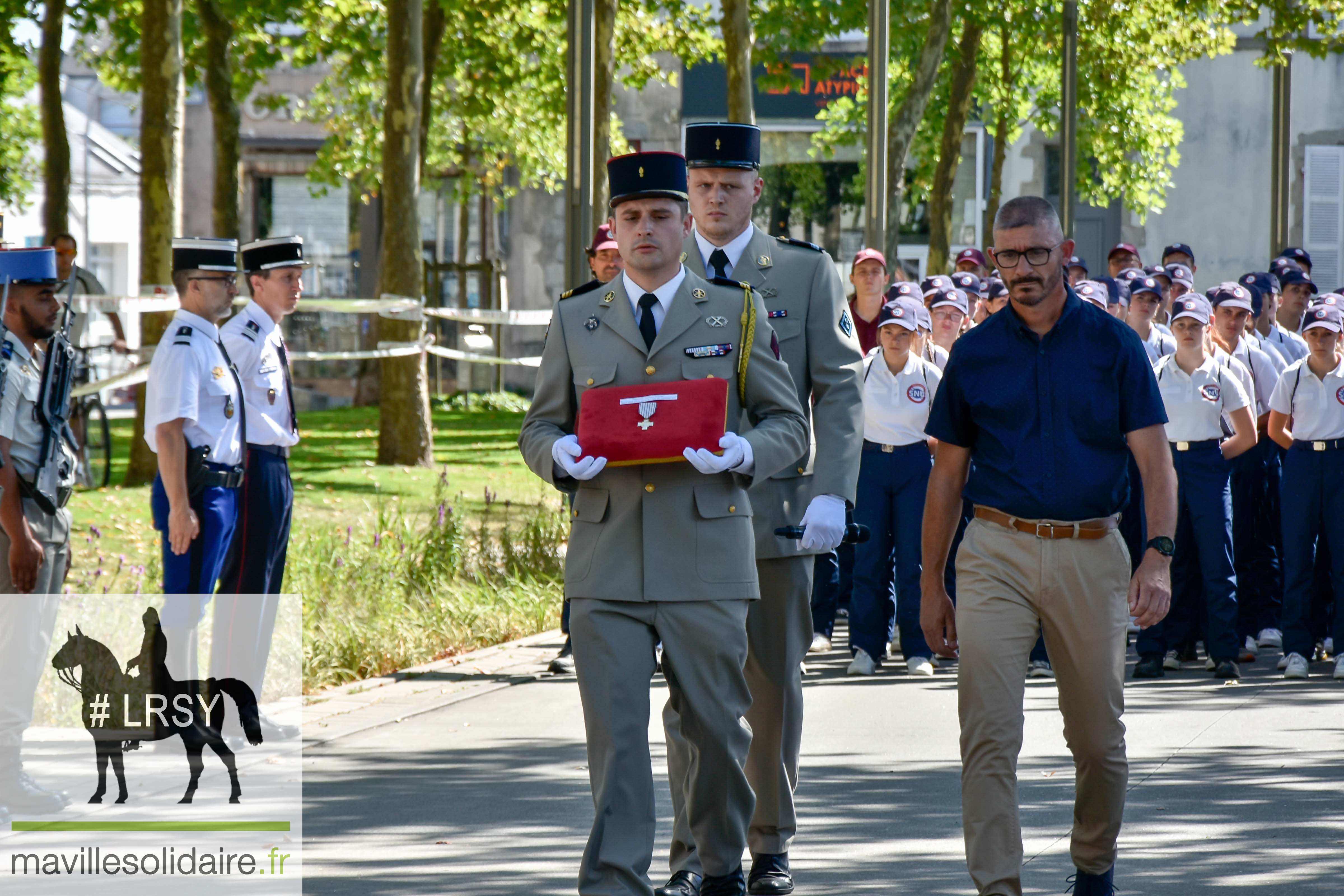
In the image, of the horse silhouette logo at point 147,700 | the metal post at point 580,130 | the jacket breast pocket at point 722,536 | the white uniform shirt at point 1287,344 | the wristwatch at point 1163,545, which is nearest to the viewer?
the jacket breast pocket at point 722,536

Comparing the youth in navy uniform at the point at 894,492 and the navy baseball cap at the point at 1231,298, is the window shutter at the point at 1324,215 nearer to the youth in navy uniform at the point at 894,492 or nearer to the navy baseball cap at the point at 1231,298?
the navy baseball cap at the point at 1231,298

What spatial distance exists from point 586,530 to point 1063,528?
1.49m

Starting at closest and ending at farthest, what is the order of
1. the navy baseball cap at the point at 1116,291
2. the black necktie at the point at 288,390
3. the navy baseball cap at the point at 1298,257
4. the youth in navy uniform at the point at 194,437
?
the youth in navy uniform at the point at 194,437 < the black necktie at the point at 288,390 < the navy baseball cap at the point at 1116,291 < the navy baseball cap at the point at 1298,257

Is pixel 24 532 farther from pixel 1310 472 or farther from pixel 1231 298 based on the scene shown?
pixel 1231 298

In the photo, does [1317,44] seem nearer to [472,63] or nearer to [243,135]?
[472,63]

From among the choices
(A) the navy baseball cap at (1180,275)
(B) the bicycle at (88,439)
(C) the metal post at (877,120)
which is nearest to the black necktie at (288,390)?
(A) the navy baseball cap at (1180,275)

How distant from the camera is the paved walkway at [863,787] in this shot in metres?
5.98

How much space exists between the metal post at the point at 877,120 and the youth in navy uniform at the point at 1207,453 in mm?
6595

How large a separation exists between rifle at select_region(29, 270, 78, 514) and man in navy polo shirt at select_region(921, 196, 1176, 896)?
3.30 m

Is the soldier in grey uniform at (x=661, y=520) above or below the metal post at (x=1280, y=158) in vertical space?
below

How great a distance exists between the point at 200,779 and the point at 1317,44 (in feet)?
72.6

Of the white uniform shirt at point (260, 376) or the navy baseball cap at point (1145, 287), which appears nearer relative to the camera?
the white uniform shirt at point (260, 376)

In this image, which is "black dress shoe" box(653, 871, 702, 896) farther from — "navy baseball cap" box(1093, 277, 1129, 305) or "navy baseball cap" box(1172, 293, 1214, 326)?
"navy baseball cap" box(1093, 277, 1129, 305)

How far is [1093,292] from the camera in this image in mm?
11219
